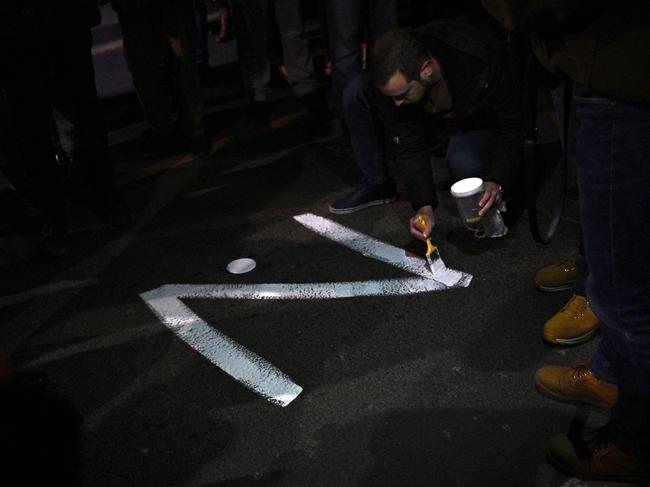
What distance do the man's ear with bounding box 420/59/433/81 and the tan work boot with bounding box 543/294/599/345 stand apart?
1.19 metres

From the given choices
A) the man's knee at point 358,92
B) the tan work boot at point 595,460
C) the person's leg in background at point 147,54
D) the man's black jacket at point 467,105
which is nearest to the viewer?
the tan work boot at point 595,460

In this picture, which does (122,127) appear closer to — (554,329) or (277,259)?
(277,259)

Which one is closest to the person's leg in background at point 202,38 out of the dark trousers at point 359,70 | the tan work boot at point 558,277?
the dark trousers at point 359,70

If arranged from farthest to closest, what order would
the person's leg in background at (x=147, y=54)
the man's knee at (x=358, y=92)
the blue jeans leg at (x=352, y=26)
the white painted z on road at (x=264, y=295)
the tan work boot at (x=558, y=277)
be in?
the person's leg in background at (x=147, y=54), the blue jeans leg at (x=352, y=26), the man's knee at (x=358, y=92), the tan work boot at (x=558, y=277), the white painted z on road at (x=264, y=295)

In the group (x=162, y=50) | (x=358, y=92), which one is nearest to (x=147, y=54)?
(x=162, y=50)

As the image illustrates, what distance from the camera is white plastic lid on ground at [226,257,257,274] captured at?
3485 mm

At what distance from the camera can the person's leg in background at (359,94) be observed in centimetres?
370

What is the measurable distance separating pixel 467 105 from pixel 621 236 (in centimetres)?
170

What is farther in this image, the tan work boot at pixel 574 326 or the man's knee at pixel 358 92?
the man's knee at pixel 358 92

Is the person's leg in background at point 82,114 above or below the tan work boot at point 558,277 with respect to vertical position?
above

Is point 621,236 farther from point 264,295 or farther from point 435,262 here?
point 264,295

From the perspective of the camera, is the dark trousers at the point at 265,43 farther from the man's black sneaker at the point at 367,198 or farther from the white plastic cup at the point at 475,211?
the white plastic cup at the point at 475,211

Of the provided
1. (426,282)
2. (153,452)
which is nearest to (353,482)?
(153,452)

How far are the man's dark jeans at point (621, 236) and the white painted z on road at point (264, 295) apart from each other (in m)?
1.26
